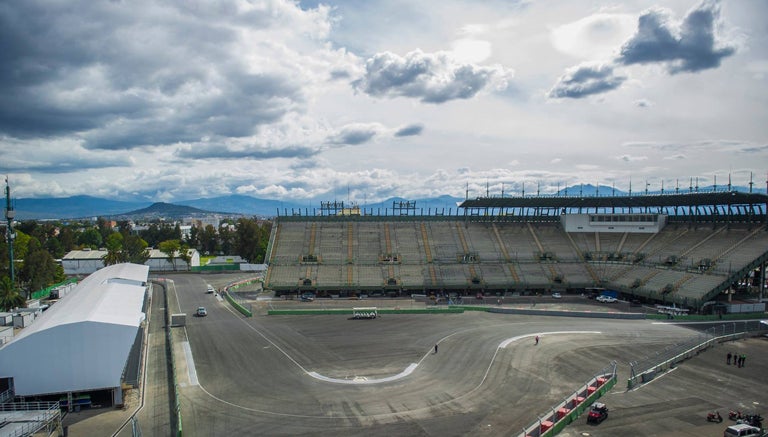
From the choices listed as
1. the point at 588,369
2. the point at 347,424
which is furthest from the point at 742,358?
the point at 347,424

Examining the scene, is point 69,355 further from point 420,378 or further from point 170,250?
point 170,250

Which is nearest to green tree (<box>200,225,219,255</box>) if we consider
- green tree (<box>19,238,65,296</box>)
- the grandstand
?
the grandstand

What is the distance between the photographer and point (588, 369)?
3784 centimetres

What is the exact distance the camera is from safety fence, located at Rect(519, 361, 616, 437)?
26.0m

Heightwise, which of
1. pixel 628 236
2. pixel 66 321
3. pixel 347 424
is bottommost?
pixel 347 424

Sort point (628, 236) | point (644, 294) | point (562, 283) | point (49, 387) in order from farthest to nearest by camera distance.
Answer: point (628, 236) → point (562, 283) → point (644, 294) → point (49, 387)

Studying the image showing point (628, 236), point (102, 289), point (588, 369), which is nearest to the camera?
point (588, 369)

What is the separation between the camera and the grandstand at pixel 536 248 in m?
65.3

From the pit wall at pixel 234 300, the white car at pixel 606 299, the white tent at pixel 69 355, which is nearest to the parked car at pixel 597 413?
the white tent at pixel 69 355

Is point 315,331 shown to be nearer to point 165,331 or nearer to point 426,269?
point 165,331

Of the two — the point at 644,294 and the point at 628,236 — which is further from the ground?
the point at 628,236

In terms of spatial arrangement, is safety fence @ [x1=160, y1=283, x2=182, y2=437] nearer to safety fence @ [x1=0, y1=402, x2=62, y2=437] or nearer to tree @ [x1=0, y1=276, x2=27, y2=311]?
safety fence @ [x1=0, y1=402, x2=62, y2=437]

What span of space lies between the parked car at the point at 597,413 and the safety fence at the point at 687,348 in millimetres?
6500

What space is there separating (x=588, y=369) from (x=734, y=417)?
34.9 feet
